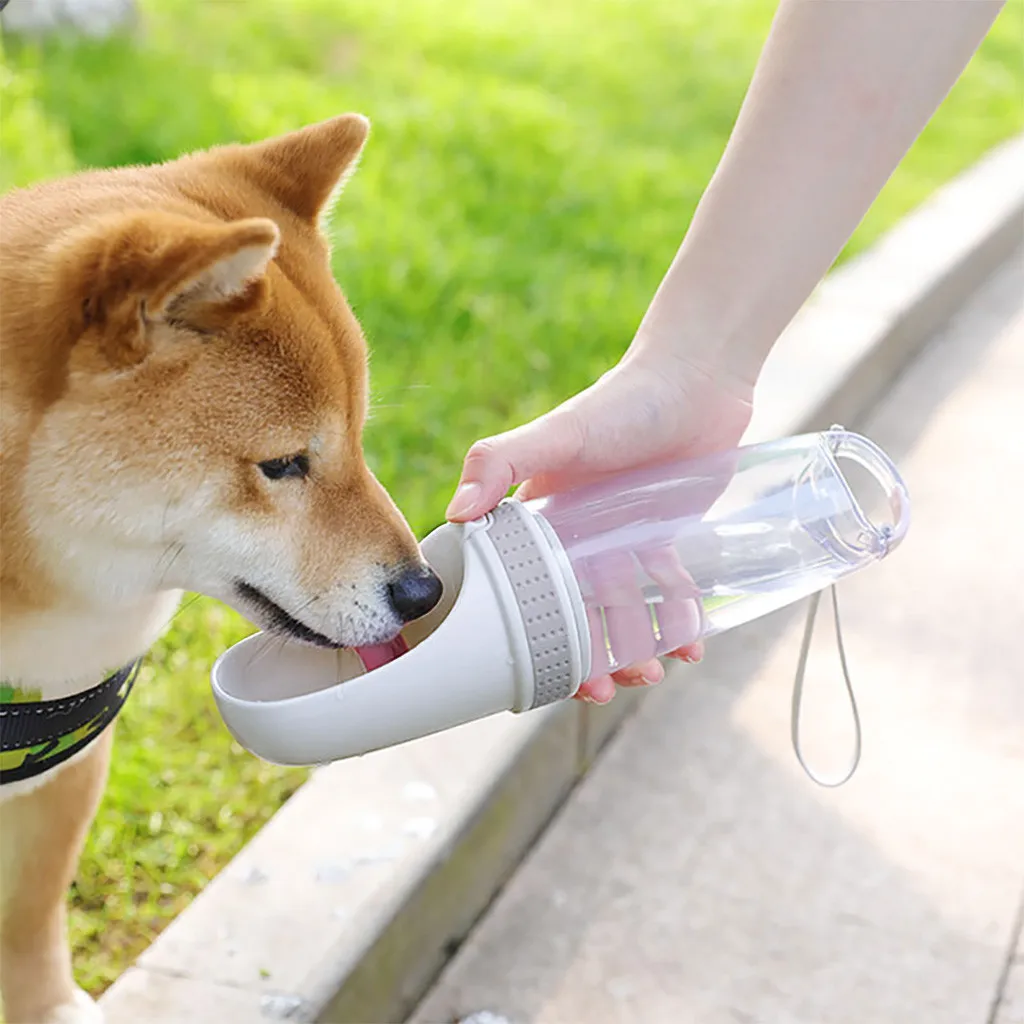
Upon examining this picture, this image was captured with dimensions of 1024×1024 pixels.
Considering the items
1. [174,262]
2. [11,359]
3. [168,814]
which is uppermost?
[174,262]

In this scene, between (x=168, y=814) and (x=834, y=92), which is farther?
(x=168, y=814)

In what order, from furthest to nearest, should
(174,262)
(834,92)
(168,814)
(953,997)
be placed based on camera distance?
(168,814) < (953,997) < (834,92) < (174,262)

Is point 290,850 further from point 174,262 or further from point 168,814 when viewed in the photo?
point 174,262

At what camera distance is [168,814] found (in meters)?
1.97

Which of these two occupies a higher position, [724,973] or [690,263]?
[690,263]

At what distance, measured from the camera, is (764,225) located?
5.23 feet

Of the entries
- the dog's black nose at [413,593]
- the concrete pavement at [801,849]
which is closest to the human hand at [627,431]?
the dog's black nose at [413,593]

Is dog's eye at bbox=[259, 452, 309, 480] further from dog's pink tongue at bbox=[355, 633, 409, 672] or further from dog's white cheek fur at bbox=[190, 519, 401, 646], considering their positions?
dog's pink tongue at bbox=[355, 633, 409, 672]

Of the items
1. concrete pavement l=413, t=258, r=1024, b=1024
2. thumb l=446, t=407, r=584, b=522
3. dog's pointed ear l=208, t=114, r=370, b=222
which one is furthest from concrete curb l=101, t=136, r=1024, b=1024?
dog's pointed ear l=208, t=114, r=370, b=222

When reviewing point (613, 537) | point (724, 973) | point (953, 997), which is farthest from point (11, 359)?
point (953, 997)

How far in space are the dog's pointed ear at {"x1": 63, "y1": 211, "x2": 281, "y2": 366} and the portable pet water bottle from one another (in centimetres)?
34

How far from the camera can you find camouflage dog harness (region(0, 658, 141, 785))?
1.37 metres

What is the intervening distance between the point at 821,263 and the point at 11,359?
907 mm

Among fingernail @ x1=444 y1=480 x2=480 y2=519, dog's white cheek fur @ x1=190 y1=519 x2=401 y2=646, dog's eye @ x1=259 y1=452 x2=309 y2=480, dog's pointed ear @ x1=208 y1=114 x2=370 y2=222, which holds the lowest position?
dog's white cheek fur @ x1=190 y1=519 x2=401 y2=646
